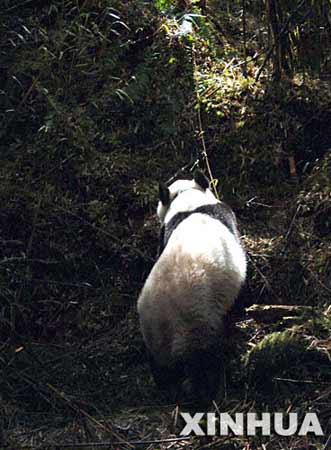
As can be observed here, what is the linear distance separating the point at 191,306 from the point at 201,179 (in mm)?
1478

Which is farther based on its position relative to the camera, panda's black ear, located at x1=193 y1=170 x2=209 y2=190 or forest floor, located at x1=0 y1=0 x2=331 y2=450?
panda's black ear, located at x1=193 y1=170 x2=209 y2=190

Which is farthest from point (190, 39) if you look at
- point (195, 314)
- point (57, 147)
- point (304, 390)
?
point (304, 390)

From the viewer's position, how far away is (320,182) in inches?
224

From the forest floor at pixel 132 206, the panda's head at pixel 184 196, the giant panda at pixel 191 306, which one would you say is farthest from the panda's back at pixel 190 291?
the panda's head at pixel 184 196

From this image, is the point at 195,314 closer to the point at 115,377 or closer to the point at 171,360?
the point at 171,360

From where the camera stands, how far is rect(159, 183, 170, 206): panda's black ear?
5668 mm

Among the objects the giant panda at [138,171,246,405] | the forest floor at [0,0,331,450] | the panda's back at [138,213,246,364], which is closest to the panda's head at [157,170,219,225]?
the forest floor at [0,0,331,450]

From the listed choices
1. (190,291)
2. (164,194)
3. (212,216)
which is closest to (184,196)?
(164,194)

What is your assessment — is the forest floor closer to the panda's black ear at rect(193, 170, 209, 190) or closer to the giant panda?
the giant panda

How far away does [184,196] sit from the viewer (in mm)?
5652

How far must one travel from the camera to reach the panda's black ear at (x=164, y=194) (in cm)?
567

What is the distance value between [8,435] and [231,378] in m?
1.30

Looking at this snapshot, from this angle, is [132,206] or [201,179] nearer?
[201,179]

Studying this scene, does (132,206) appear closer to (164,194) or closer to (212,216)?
(164,194)
